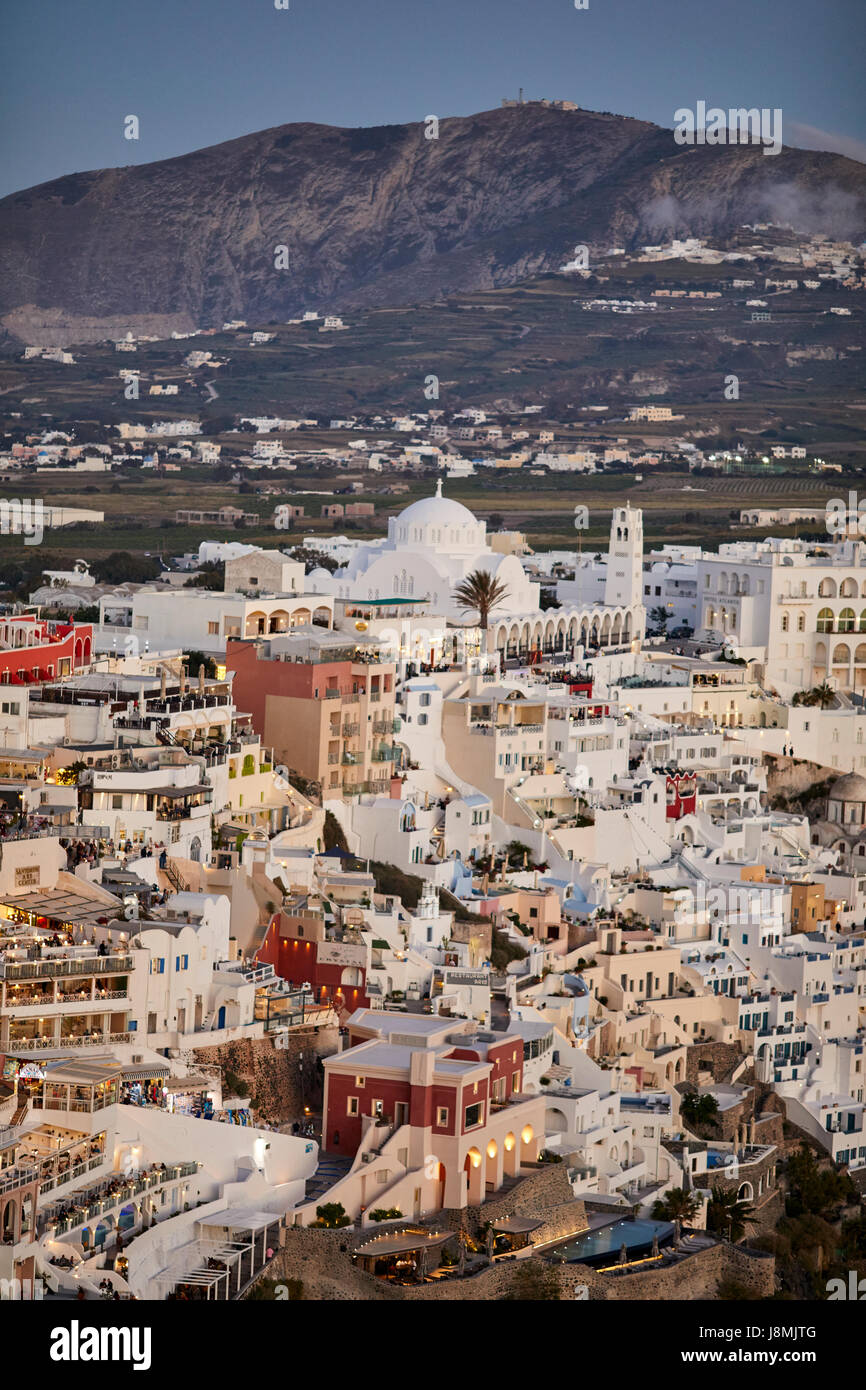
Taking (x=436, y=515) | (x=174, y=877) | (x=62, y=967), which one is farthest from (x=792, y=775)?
(x=62, y=967)

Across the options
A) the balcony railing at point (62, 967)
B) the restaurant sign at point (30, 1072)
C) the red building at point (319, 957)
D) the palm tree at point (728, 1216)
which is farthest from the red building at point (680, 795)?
the restaurant sign at point (30, 1072)

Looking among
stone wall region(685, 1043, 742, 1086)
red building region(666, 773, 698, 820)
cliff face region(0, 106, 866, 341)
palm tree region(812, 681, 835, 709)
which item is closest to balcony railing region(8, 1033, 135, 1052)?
stone wall region(685, 1043, 742, 1086)

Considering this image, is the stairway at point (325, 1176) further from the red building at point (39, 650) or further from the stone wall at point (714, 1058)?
the red building at point (39, 650)

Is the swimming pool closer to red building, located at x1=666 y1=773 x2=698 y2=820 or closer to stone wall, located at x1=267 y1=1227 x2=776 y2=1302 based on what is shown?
stone wall, located at x1=267 y1=1227 x2=776 y2=1302

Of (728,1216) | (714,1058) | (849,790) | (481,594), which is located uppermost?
(481,594)

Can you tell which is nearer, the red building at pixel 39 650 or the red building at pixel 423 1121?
the red building at pixel 423 1121

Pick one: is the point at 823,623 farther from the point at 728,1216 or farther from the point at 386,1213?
the point at 386,1213
